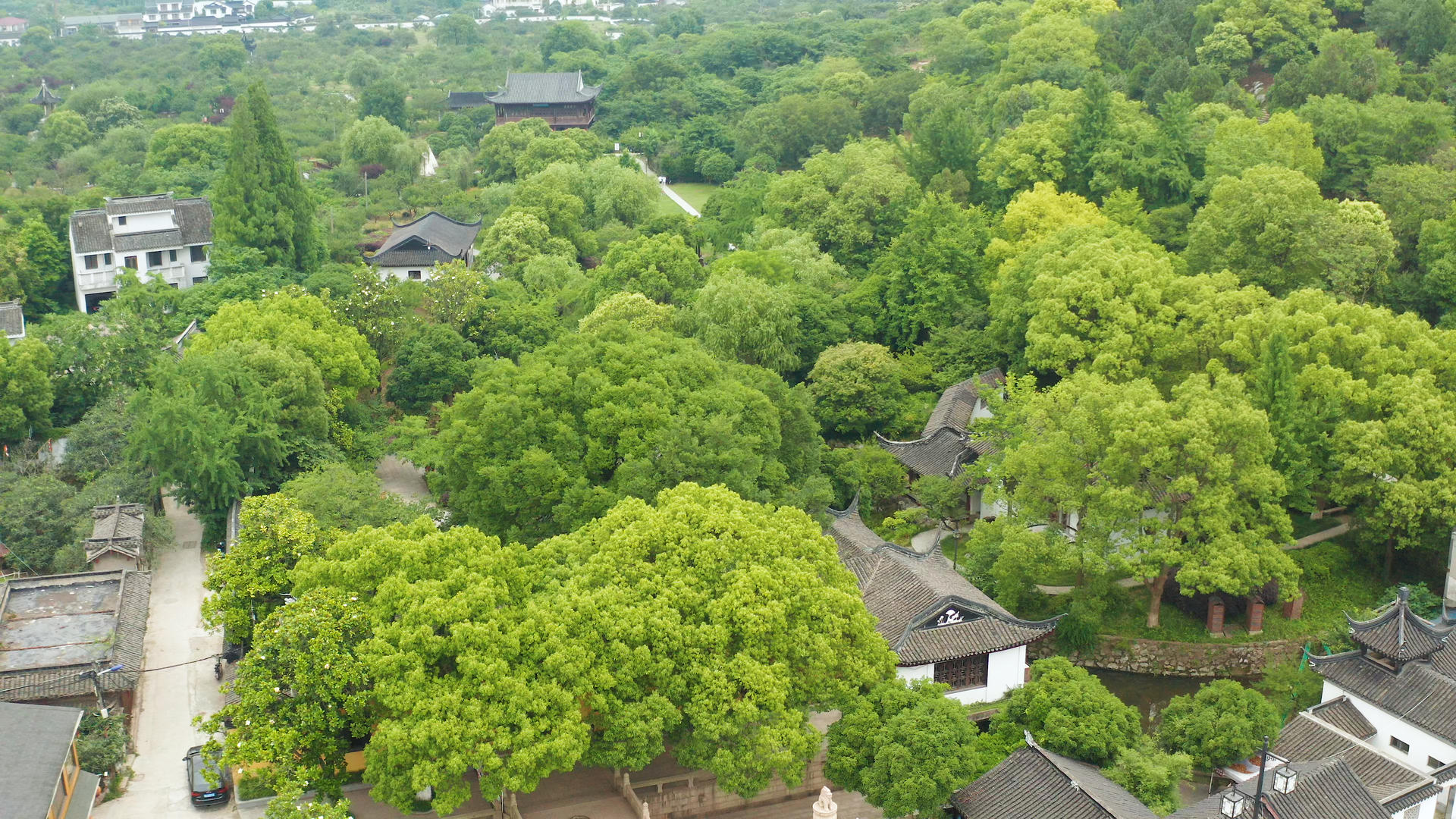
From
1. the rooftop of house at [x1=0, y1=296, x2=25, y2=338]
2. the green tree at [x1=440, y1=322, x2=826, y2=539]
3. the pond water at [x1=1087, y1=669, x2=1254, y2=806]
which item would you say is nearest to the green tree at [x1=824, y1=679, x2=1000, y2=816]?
the green tree at [x1=440, y1=322, x2=826, y2=539]

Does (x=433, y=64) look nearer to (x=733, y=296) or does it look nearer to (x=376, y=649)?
(x=733, y=296)

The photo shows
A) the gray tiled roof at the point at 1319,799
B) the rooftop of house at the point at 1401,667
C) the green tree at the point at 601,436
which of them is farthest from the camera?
the green tree at the point at 601,436

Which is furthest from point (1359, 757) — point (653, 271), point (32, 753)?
point (653, 271)

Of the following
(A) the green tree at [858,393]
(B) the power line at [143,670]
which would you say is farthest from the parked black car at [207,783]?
(A) the green tree at [858,393]

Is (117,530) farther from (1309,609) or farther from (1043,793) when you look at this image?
(1309,609)

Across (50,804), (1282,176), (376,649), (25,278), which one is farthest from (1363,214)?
(25,278)

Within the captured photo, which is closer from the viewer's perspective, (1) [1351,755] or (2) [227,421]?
(1) [1351,755]

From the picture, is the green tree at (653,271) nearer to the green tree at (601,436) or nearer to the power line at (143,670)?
the green tree at (601,436)
